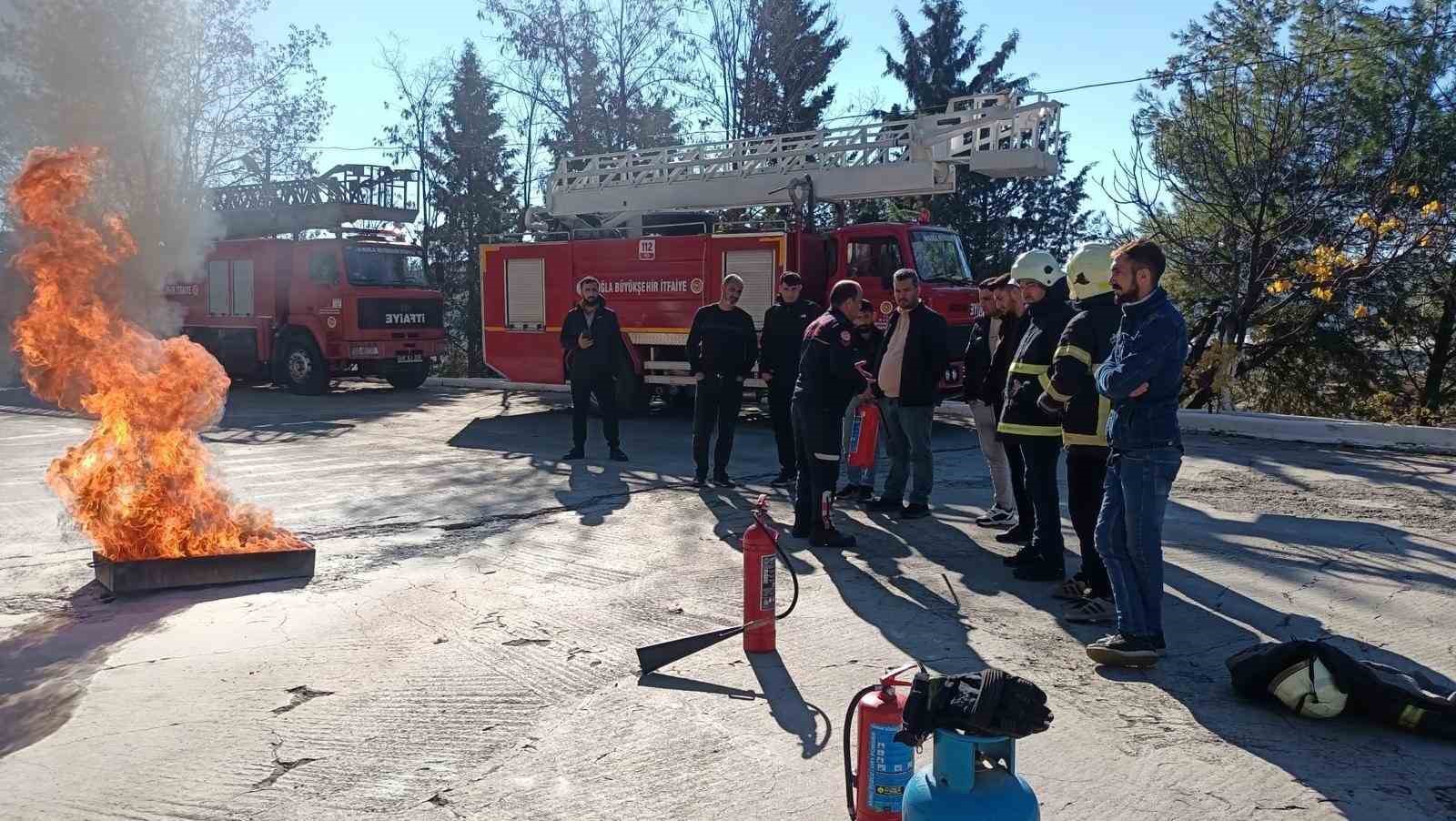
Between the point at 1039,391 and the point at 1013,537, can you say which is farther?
the point at 1013,537

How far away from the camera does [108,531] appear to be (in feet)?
20.6

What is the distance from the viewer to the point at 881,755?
309cm

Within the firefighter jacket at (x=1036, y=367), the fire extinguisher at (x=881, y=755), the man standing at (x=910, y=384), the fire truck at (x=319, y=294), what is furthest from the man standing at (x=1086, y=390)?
the fire truck at (x=319, y=294)

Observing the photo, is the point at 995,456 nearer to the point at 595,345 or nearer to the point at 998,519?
the point at 998,519

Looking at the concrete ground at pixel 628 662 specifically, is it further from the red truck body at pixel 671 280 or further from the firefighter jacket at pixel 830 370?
the red truck body at pixel 671 280

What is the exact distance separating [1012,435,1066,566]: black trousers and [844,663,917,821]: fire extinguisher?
3361 millimetres

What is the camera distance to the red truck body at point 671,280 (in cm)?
1379

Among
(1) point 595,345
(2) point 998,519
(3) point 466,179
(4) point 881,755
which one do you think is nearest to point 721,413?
(1) point 595,345

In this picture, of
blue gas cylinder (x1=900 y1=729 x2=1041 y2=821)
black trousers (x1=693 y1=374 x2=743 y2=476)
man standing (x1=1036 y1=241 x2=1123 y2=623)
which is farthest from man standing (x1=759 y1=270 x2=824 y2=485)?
blue gas cylinder (x1=900 y1=729 x2=1041 y2=821)

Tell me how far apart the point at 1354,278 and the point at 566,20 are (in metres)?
20.1

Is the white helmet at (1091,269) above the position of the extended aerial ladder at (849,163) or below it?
below

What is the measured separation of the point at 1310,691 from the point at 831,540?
3420 millimetres

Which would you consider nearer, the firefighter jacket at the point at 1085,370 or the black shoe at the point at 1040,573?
the firefighter jacket at the point at 1085,370

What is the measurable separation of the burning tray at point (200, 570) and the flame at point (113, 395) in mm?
86
